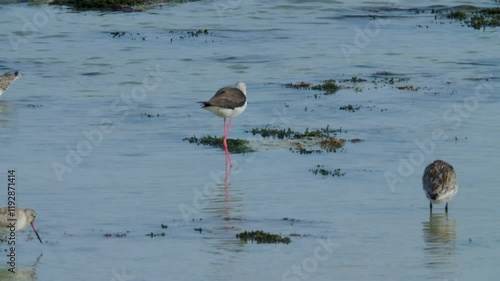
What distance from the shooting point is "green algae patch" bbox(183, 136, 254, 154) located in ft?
78.5

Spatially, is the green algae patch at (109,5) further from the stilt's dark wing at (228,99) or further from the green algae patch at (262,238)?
the green algae patch at (262,238)

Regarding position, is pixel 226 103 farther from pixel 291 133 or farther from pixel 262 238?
pixel 262 238

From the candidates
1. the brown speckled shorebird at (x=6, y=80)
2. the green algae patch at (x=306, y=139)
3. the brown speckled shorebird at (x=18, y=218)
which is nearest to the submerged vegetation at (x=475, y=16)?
the brown speckled shorebird at (x=6, y=80)

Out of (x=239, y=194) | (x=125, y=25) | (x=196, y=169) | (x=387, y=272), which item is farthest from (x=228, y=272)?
(x=125, y=25)

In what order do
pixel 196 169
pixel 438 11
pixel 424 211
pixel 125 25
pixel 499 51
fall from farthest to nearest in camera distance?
pixel 438 11 → pixel 125 25 → pixel 499 51 → pixel 196 169 → pixel 424 211

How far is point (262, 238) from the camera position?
17219 millimetres

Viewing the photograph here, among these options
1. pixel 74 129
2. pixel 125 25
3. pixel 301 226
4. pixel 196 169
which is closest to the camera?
pixel 301 226

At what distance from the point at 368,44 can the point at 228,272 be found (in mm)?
25066

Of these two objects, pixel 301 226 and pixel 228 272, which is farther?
pixel 301 226

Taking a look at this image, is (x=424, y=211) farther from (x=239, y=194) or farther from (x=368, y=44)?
(x=368, y=44)

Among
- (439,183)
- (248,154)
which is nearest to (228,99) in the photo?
(248,154)

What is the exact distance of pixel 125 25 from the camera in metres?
43.9

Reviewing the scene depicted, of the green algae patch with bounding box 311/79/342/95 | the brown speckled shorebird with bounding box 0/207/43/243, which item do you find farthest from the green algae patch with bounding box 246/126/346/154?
the brown speckled shorebird with bounding box 0/207/43/243

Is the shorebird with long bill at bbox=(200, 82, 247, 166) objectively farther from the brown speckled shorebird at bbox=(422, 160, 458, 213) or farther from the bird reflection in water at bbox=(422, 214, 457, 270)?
the bird reflection in water at bbox=(422, 214, 457, 270)
